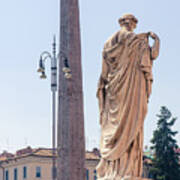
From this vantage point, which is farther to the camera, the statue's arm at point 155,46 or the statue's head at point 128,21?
the statue's head at point 128,21

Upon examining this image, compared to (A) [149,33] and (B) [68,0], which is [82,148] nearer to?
(B) [68,0]

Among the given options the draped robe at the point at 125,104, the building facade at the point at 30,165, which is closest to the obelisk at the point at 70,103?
the draped robe at the point at 125,104

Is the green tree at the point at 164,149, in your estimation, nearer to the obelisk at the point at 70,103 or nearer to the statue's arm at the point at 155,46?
the obelisk at the point at 70,103

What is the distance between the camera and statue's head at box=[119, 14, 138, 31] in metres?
14.0

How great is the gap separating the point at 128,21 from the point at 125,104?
171 cm

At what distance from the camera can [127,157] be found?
44.1 ft

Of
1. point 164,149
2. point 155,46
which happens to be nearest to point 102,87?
point 155,46

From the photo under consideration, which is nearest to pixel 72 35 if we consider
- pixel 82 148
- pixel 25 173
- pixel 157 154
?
pixel 82 148

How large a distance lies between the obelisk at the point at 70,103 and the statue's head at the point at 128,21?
4855 mm

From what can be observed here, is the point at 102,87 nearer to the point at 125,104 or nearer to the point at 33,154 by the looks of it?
the point at 125,104

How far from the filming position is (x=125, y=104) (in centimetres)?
1352

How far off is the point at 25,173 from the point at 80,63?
48513 mm

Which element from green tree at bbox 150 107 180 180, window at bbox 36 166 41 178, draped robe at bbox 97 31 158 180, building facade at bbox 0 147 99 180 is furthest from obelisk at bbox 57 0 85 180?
window at bbox 36 166 41 178

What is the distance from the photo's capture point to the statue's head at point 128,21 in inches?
551
